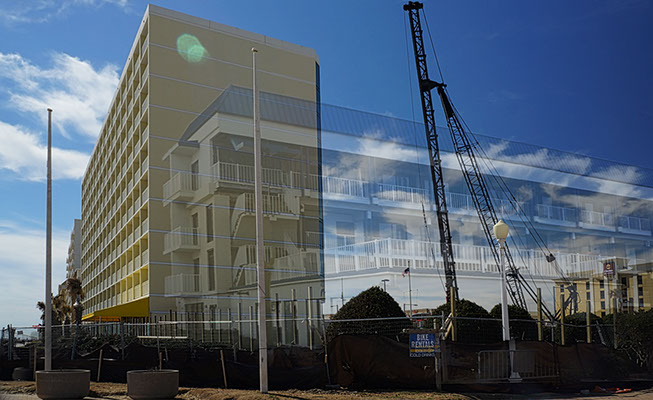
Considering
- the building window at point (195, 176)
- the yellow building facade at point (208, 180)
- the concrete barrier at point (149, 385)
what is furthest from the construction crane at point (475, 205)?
the concrete barrier at point (149, 385)

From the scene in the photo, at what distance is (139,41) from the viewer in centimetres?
4747

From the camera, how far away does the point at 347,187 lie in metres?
37.7

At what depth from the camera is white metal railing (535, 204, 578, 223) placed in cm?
4069

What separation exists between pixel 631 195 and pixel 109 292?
46.0 m

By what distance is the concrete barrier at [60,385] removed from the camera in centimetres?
1653

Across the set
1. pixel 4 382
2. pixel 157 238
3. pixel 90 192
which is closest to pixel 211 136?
pixel 157 238

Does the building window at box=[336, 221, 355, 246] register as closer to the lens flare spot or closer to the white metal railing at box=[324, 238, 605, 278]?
the white metal railing at box=[324, 238, 605, 278]

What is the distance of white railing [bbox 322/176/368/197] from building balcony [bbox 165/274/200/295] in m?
10.5

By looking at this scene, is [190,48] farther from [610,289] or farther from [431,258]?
[610,289]

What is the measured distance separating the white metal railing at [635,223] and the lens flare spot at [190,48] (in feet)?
103

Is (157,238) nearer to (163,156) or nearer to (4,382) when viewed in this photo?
(163,156)

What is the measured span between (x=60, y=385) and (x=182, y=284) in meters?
24.1

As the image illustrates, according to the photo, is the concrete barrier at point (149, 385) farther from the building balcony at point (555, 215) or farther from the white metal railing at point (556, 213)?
the white metal railing at point (556, 213)

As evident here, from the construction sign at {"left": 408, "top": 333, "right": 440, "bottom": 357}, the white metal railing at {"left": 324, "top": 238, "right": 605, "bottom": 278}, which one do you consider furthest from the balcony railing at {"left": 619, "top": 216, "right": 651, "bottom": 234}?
the construction sign at {"left": 408, "top": 333, "right": 440, "bottom": 357}
